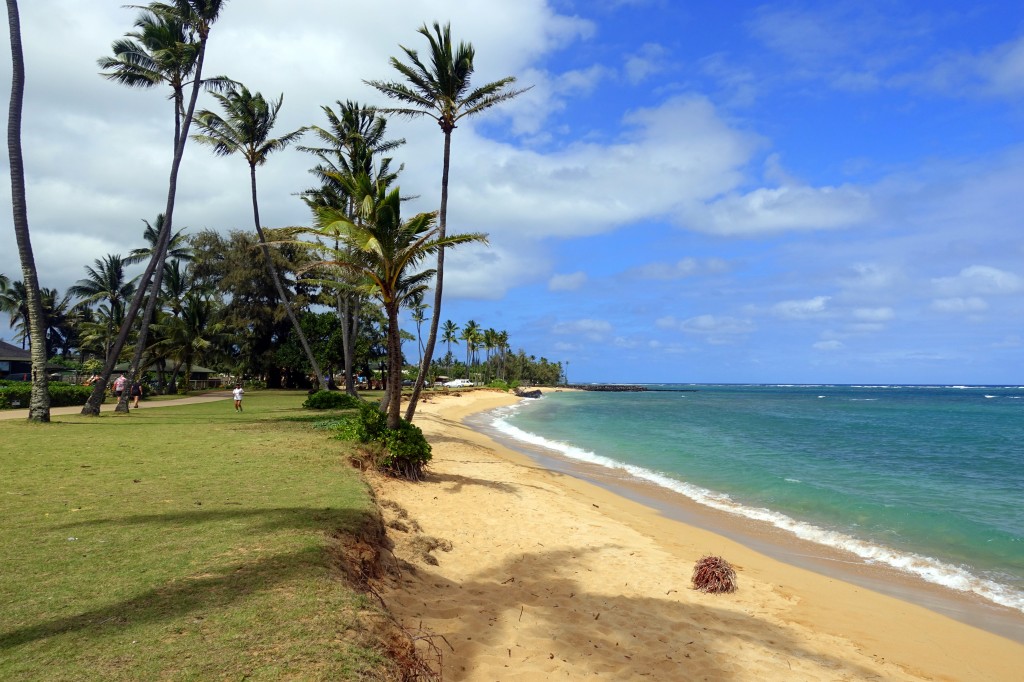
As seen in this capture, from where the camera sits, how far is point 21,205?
581 inches

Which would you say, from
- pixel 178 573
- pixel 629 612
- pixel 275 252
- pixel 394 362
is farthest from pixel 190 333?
pixel 629 612

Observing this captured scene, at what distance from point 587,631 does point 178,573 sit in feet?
12.1

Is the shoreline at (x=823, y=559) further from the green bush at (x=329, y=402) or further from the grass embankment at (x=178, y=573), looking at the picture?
the green bush at (x=329, y=402)

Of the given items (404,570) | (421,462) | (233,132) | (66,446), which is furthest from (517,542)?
(233,132)

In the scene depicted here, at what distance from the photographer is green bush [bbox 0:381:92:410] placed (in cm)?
2100

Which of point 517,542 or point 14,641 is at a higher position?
point 14,641

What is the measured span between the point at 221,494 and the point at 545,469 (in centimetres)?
985

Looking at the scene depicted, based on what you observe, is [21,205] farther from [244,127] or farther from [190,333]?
[190,333]

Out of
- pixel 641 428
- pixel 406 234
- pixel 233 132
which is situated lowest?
pixel 641 428

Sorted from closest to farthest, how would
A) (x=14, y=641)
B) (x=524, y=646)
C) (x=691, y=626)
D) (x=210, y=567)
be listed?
1. (x=14, y=641)
2. (x=210, y=567)
3. (x=524, y=646)
4. (x=691, y=626)

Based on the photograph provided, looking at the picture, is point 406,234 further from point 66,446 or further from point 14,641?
point 14,641

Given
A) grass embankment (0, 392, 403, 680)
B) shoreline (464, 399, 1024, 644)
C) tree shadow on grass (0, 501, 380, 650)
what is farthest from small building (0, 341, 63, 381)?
tree shadow on grass (0, 501, 380, 650)

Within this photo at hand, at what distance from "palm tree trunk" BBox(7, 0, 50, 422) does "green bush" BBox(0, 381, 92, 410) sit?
7.43 metres

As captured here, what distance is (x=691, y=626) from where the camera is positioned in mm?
6031
